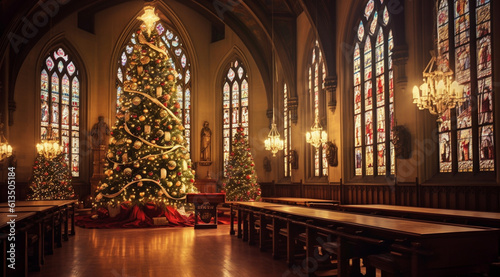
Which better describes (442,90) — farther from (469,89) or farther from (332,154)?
(332,154)

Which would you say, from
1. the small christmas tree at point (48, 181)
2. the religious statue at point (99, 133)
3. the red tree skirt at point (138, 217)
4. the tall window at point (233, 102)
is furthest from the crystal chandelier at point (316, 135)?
the religious statue at point (99, 133)

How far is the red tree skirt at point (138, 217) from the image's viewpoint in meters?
13.9

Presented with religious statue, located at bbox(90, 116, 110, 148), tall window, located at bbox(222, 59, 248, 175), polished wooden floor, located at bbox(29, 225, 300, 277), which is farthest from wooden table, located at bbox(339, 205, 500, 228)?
religious statue, located at bbox(90, 116, 110, 148)

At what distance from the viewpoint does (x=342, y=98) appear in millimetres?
15016

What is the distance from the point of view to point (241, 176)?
1894 centimetres

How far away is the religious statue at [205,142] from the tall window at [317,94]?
753 cm

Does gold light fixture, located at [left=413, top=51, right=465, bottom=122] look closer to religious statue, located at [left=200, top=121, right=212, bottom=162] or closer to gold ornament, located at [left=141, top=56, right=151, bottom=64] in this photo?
gold ornament, located at [left=141, top=56, right=151, bottom=64]

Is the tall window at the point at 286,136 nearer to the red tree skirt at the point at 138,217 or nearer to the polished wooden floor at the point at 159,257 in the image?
the red tree skirt at the point at 138,217

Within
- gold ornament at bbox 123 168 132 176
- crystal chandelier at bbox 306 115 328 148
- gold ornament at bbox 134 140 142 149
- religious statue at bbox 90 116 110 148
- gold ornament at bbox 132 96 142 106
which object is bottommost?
gold ornament at bbox 123 168 132 176

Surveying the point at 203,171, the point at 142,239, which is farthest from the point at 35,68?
the point at 142,239

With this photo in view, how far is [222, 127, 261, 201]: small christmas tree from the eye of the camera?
1875cm

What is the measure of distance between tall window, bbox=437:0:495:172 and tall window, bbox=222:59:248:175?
14510 millimetres

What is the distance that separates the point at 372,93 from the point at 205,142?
12.0 m

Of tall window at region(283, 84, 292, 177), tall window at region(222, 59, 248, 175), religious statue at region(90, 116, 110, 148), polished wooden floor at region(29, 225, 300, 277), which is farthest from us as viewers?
tall window at region(222, 59, 248, 175)
